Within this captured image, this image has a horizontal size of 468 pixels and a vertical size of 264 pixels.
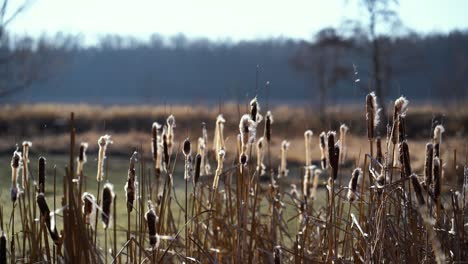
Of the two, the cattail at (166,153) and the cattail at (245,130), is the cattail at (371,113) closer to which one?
the cattail at (245,130)

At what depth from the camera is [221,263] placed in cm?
213

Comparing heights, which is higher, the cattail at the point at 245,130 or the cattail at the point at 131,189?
the cattail at the point at 245,130

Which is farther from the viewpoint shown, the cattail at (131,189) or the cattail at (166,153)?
the cattail at (166,153)

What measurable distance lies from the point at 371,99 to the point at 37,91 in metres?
44.9

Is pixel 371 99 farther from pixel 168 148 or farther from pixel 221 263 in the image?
pixel 221 263

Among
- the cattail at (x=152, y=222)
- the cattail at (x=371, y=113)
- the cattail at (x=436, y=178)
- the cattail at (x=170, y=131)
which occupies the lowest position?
the cattail at (x=152, y=222)

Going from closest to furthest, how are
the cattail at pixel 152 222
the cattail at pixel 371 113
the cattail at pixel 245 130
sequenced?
the cattail at pixel 152 222, the cattail at pixel 245 130, the cattail at pixel 371 113

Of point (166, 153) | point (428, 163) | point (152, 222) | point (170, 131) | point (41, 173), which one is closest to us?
point (152, 222)

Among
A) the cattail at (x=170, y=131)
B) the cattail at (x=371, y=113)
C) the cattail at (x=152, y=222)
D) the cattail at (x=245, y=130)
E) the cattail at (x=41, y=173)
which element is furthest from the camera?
the cattail at (x=170, y=131)

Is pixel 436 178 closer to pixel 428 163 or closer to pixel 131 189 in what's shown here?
pixel 428 163

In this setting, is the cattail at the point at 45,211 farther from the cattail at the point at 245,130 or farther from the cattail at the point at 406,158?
the cattail at the point at 406,158

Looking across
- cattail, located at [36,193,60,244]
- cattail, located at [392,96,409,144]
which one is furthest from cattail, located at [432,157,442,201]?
cattail, located at [36,193,60,244]

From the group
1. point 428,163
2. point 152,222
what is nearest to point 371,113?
point 428,163

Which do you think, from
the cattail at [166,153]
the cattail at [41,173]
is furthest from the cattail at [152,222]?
the cattail at [166,153]
